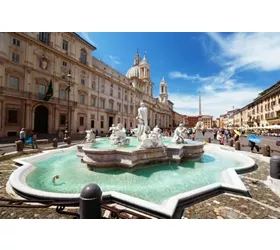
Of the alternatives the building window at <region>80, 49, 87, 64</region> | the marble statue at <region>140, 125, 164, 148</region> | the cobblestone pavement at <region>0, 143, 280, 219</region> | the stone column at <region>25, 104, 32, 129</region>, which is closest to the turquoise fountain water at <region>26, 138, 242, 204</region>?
the cobblestone pavement at <region>0, 143, 280, 219</region>

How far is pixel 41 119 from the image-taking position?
20.4m

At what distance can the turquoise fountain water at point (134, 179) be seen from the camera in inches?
140

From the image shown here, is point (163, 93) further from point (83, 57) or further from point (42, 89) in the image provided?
point (42, 89)

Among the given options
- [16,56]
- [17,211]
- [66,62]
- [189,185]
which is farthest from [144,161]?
[66,62]

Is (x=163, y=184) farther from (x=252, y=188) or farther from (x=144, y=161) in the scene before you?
(x=252, y=188)

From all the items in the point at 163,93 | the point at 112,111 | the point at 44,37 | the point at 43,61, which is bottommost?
the point at 112,111

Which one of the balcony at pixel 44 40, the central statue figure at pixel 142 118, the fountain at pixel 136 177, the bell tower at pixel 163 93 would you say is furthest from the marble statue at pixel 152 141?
the bell tower at pixel 163 93

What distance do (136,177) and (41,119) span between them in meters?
21.6

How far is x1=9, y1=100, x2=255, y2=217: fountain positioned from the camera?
298cm

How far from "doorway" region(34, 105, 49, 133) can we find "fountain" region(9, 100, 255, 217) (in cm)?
1624

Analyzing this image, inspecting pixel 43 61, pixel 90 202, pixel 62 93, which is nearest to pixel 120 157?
pixel 90 202

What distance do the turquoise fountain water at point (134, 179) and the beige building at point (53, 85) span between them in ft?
39.2

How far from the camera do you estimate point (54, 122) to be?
21.3m

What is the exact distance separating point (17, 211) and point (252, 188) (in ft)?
18.0
